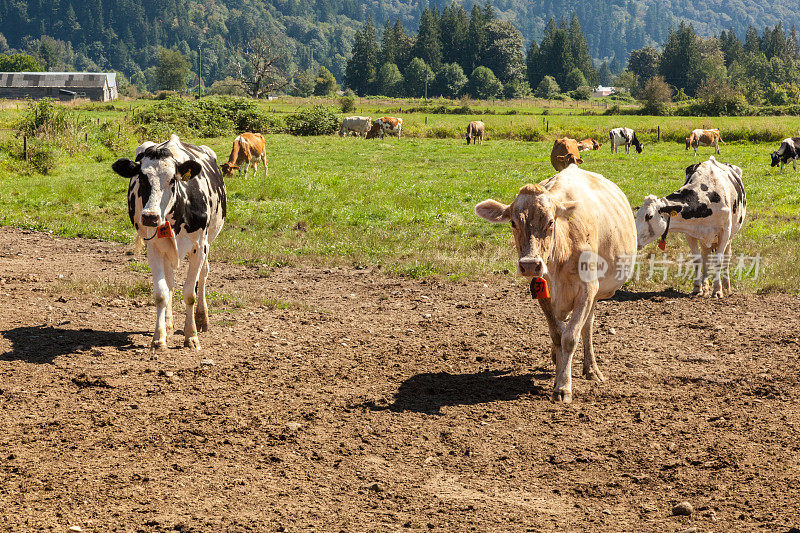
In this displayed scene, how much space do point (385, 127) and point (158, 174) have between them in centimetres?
4578

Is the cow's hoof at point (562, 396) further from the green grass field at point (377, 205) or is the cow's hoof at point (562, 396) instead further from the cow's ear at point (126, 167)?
the green grass field at point (377, 205)

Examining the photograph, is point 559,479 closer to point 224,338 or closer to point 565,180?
point 565,180

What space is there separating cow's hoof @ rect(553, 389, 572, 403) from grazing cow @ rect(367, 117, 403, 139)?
45802mm

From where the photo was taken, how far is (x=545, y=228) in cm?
697

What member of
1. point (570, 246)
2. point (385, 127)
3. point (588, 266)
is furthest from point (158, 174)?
point (385, 127)

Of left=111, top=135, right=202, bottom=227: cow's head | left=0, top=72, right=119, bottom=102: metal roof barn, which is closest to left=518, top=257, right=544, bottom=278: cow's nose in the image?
left=111, top=135, right=202, bottom=227: cow's head

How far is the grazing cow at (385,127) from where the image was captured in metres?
52.7

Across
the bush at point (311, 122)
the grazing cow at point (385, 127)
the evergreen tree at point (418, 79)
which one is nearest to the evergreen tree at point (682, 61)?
the evergreen tree at point (418, 79)

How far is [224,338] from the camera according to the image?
960 centimetres

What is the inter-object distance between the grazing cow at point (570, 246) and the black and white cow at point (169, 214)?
3415mm

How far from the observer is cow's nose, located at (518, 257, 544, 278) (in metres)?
6.68

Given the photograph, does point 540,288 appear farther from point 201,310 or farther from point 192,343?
point 201,310

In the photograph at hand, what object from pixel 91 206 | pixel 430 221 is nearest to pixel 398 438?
pixel 430 221

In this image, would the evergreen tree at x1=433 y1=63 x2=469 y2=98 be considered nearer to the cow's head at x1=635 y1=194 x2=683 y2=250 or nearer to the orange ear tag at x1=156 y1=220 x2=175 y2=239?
the cow's head at x1=635 y1=194 x2=683 y2=250
